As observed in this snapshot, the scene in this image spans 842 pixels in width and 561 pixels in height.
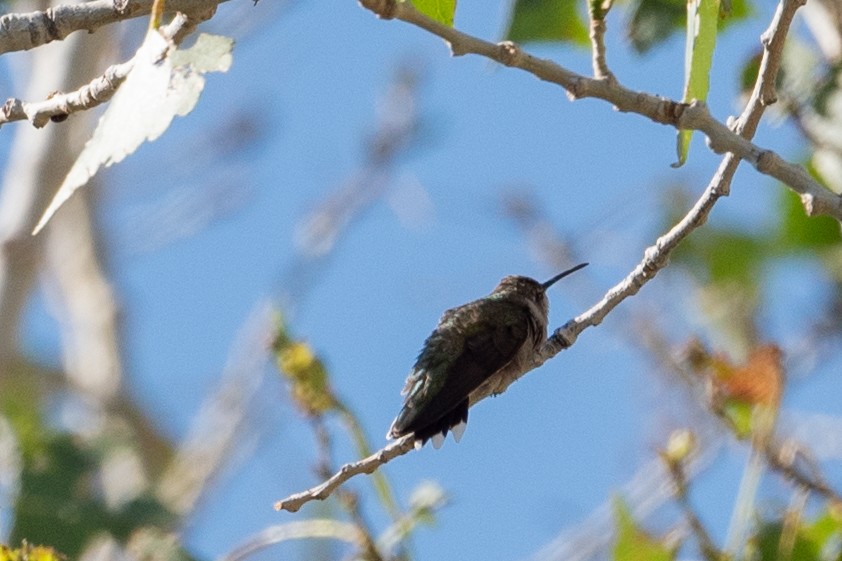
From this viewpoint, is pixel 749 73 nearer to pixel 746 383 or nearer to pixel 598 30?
pixel 746 383

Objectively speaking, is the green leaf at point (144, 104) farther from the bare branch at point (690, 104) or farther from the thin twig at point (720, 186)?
the thin twig at point (720, 186)

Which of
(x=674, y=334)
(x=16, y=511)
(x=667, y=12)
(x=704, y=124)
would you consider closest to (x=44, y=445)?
(x=16, y=511)

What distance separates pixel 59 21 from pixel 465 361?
3.25 feet

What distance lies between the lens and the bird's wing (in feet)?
7.65

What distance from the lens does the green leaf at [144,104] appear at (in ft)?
5.76

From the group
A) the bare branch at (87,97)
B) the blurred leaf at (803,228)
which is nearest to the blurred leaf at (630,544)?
the bare branch at (87,97)

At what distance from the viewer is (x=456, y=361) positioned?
8.44 ft

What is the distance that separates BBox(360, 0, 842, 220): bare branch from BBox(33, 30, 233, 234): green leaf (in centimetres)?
31

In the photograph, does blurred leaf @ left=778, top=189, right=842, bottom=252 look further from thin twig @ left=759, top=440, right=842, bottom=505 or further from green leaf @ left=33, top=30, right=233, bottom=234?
green leaf @ left=33, top=30, right=233, bottom=234

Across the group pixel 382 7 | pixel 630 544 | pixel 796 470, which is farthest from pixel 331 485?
pixel 796 470

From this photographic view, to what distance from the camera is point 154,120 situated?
5.74ft

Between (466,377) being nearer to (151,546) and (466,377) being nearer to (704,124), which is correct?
(704,124)

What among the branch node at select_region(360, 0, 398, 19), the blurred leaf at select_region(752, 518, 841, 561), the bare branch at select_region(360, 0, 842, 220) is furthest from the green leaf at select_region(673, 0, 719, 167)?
the blurred leaf at select_region(752, 518, 841, 561)

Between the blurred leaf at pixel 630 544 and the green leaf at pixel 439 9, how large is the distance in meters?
1.12
